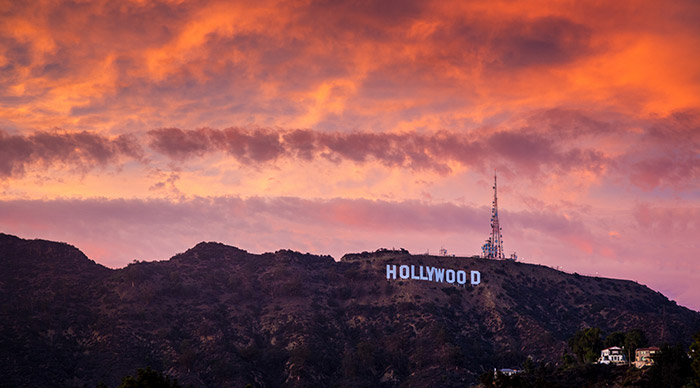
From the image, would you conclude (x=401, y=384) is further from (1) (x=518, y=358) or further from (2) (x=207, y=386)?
(2) (x=207, y=386)

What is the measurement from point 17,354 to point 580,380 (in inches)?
4697

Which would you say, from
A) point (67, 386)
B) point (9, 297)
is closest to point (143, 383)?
point (67, 386)

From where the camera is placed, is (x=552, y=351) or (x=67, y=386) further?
(x=552, y=351)

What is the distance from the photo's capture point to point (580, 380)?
5492 inches

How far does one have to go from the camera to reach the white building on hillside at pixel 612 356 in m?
157

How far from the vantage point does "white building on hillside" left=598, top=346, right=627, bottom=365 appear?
516 ft

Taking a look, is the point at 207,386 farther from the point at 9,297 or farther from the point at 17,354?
the point at 9,297

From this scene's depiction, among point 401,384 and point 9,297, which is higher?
point 9,297

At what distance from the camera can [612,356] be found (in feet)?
524

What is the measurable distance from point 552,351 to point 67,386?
116743 millimetres

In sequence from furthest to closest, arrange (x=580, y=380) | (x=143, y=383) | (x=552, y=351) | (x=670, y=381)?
1. (x=552, y=351)
2. (x=580, y=380)
3. (x=670, y=381)
4. (x=143, y=383)

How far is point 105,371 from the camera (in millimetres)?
177000

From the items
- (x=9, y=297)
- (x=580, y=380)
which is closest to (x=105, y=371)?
(x=9, y=297)

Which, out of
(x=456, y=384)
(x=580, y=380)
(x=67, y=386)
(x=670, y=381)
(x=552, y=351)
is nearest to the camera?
(x=670, y=381)
